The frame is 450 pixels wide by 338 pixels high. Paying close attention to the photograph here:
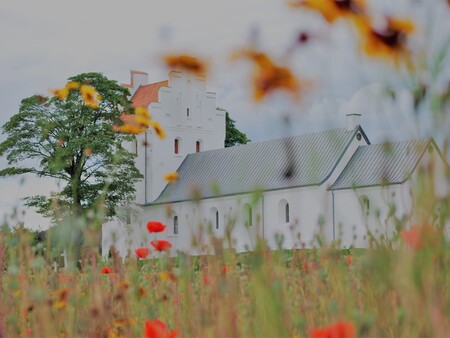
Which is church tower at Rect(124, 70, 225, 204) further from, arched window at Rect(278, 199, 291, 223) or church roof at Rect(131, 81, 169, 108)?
arched window at Rect(278, 199, 291, 223)

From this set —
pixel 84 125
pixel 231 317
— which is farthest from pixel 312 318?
pixel 84 125

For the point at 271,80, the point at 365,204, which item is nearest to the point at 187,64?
the point at 271,80

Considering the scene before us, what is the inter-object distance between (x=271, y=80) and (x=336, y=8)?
0.27 meters

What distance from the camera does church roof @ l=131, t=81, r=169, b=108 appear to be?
52688mm

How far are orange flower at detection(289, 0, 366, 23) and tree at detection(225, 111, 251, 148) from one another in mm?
52460

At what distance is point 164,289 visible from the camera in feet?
15.1

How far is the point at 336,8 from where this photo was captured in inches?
88.0

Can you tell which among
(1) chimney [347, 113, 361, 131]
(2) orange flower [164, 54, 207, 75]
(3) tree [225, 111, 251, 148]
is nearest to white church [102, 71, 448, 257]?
(1) chimney [347, 113, 361, 131]

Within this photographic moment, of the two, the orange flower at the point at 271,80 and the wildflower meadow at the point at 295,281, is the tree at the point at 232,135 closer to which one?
the wildflower meadow at the point at 295,281

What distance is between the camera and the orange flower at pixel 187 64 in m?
2.46

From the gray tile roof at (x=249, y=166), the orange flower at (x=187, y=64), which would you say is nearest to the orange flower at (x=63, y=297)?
the orange flower at (x=187, y=64)

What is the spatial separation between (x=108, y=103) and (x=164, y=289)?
3760 cm

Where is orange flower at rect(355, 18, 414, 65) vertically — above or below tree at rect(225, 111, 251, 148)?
below

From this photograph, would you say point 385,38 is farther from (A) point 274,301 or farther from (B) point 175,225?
(B) point 175,225
